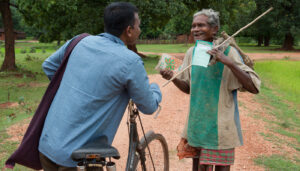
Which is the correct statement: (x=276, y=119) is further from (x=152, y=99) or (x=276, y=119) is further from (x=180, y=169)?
(x=152, y=99)

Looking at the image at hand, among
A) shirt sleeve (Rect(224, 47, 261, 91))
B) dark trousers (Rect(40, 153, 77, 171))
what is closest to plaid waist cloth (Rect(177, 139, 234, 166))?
shirt sleeve (Rect(224, 47, 261, 91))

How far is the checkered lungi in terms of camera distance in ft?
8.53

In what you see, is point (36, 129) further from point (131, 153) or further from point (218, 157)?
point (218, 157)

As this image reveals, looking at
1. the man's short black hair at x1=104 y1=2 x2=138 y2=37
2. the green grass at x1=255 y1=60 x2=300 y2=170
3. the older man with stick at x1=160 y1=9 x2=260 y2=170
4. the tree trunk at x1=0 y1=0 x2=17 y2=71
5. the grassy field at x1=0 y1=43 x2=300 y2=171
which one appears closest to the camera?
the man's short black hair at x1=104 y1=2 x2=138 y2=37

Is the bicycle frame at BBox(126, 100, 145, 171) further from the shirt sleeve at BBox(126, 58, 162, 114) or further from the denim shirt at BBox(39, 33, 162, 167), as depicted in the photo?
the denim shirt at BBox(39, 33, 162, 167)

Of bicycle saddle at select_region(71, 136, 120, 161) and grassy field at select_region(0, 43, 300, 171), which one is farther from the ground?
bicycle saddle at select_region(71, 136, 120, 161)

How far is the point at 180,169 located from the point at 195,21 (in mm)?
2578

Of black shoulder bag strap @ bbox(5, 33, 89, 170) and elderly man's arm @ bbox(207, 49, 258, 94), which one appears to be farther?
elderly man's arm @ bbox(207, 49, 258, 94)

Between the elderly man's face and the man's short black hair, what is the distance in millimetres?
713

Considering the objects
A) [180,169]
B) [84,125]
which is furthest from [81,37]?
[180,169]

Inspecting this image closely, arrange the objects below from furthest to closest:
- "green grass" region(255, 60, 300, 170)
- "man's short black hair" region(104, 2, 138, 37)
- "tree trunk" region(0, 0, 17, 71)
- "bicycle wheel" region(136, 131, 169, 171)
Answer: "tree trunk" region(0, 0, 17, 71), "green grass" region(255, 60, 300, 170), "bicycle wheel" region(136, 131, 169, 171), "man's short black hair" region(104, 2, 138, 37)

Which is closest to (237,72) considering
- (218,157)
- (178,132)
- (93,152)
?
(218,157)

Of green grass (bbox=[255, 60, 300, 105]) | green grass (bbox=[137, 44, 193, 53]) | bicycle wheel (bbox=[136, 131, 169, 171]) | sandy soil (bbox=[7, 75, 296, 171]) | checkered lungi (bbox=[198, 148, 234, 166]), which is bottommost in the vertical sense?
green grass (bbox=[137, 44, 193, 53])

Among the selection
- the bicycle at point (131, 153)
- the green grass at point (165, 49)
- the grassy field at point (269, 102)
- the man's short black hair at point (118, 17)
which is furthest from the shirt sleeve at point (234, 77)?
the green grass at point (165, 49)
